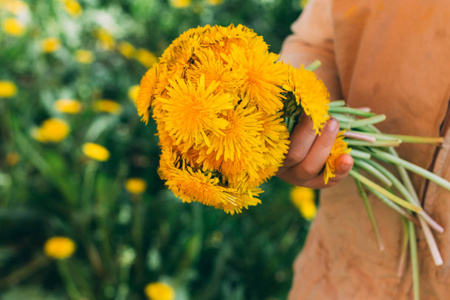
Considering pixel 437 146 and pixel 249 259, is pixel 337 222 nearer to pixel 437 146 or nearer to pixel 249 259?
pixel 437 146

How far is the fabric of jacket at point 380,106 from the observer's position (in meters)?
0.70

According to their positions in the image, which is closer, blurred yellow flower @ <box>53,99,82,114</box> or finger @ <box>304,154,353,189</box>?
finger @ <box>304,154,353,189</box>

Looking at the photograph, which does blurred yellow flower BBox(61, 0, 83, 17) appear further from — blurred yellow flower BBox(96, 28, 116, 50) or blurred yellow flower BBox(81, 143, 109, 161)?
blurred yellow flower BBox(81, 143, 109, 161)

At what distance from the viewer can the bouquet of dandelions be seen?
0.54 m

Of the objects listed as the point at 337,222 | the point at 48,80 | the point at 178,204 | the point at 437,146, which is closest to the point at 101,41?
the point at 48,80

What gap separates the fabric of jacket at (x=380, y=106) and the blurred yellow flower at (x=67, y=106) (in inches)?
46.6

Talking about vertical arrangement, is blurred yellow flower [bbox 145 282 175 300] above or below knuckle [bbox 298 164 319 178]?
below

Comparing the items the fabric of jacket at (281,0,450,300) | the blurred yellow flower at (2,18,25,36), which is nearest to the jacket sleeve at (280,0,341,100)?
the fabric of jacket at (281,0,450,300)

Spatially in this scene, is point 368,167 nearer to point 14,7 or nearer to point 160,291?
point 160,291

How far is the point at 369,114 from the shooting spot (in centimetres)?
74

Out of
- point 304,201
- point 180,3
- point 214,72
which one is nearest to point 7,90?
point 180,3

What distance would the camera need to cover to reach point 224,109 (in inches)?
21.0

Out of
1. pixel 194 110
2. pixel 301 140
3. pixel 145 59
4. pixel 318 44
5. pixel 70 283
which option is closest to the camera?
pixel 194 110

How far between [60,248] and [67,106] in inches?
26.2
